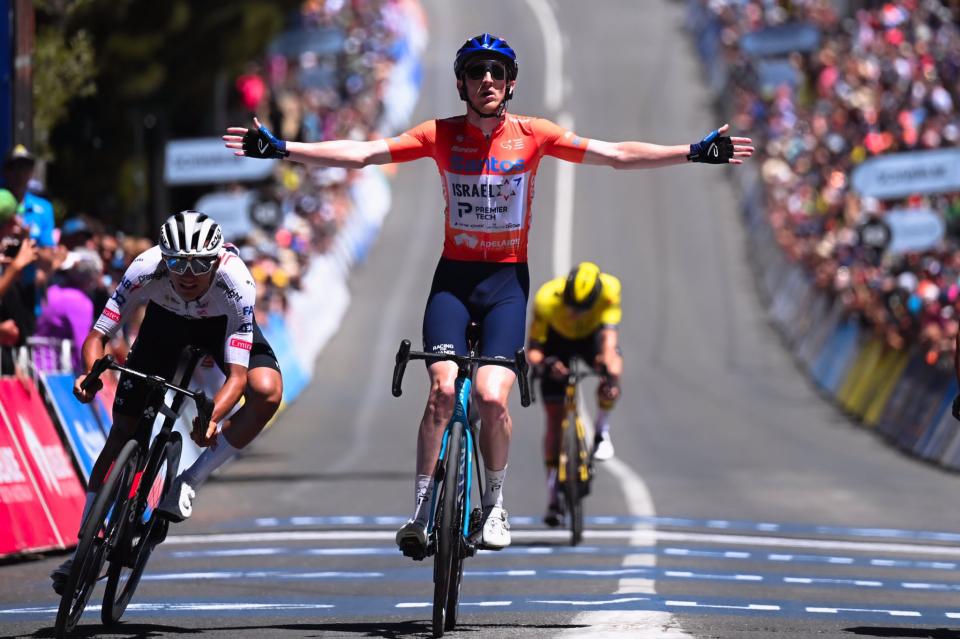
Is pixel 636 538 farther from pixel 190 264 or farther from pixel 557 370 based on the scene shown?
pixel 190 264

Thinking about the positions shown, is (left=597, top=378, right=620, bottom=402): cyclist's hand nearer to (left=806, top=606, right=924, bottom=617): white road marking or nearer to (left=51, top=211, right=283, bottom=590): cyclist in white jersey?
(left=806, top=606, right=924, bottom=617): white road marking

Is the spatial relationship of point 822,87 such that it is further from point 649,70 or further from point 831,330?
point 649,70

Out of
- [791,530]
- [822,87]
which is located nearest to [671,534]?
[791,530]

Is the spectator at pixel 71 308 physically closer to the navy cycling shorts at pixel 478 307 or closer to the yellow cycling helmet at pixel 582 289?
the yellow cycling helmet at pixel 582 289

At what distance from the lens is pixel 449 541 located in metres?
9.21

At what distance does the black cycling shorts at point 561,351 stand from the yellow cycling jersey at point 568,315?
0.07 meters

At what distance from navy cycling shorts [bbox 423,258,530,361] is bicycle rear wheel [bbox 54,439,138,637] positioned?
1.54 meters

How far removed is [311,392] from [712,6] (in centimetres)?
3247

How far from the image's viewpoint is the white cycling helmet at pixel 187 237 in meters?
9.29

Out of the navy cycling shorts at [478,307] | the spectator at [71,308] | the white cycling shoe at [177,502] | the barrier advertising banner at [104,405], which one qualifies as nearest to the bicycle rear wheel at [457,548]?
the navy cycling shorts at [478,307]

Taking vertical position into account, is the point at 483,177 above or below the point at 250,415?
above

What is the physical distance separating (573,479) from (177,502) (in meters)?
5.33

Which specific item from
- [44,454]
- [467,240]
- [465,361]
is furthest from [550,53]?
[465,361]

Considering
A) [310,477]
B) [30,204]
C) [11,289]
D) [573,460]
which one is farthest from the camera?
[310,477]
